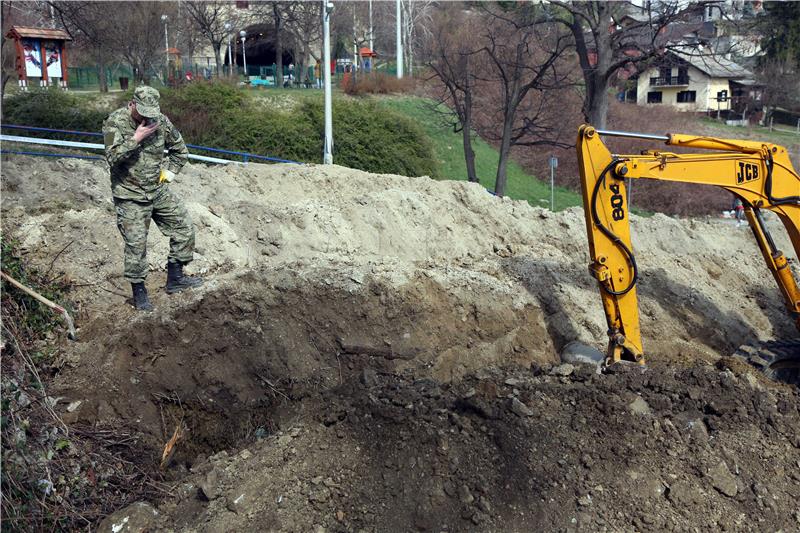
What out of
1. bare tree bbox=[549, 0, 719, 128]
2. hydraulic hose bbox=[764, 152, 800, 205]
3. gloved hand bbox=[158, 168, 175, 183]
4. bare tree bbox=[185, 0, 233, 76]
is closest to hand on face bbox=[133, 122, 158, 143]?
gloved hand bbox=[158, 168, 175, 183]

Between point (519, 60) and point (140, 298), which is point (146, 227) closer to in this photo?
point (140, 298)

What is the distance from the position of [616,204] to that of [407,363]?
2.55 metres

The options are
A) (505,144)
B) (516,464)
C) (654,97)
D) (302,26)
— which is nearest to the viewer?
(516,464)

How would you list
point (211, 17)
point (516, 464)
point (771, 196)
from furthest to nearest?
point (211, 17) < point (771, 196) < point (516, 464)

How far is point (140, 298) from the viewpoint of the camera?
24.8 ft

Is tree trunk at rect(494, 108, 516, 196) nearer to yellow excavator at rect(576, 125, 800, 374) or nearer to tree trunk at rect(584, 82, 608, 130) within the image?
tree trunk at rect(584, 82, 608, 130)

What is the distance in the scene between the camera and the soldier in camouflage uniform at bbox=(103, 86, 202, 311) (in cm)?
707

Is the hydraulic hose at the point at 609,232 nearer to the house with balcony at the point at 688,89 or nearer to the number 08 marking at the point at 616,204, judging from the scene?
the number 08 marking at the point at 616,204

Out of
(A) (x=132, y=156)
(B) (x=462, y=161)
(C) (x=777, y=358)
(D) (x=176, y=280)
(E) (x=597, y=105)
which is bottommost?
(C) (x=777, y=358)

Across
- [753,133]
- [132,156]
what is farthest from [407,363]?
[753,133]

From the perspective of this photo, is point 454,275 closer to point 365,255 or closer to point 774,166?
point 365,255

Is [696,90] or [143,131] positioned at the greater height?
[696,90]

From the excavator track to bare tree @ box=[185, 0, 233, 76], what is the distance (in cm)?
2448

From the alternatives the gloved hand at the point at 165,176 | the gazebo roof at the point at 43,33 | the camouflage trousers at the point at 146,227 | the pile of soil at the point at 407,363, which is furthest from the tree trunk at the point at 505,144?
the gazebo roof at the point at 43,33
